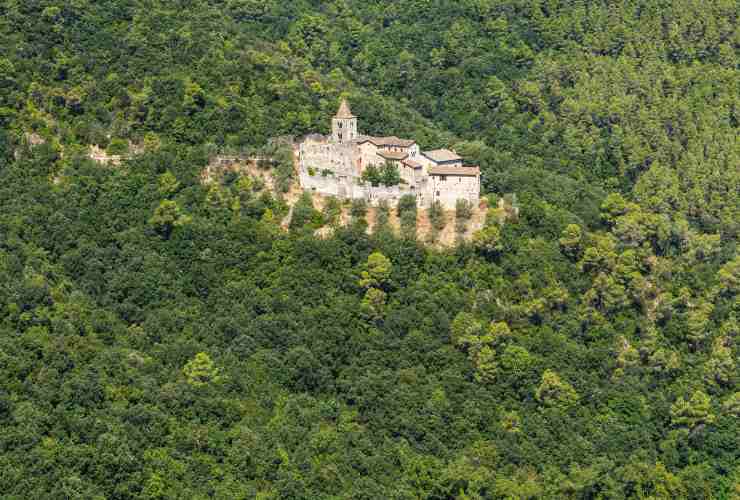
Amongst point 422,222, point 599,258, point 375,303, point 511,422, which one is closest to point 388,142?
point 422,222

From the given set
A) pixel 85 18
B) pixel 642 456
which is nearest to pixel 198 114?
pixel 85 18

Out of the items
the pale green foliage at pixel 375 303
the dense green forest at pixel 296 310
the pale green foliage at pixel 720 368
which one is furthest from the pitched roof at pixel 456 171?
the pale green foliage at pixel 720 368

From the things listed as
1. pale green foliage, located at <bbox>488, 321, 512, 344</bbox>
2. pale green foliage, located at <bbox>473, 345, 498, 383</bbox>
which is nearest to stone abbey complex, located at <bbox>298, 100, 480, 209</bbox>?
pale green foliage, located at <bbox>488, 321, 512, 344</bbox>

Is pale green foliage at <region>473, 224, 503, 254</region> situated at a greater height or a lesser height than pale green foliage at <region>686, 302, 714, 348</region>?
greater


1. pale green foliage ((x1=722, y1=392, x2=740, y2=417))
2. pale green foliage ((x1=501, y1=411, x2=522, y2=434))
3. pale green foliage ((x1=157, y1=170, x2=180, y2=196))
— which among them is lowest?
pale green foliage ((x1=722, y1=392, x2=740, y2=417))

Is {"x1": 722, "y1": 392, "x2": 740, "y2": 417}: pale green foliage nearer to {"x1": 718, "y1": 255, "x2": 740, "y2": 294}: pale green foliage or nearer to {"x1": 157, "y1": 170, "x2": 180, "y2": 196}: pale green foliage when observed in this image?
{"x1": 718, "y1": 255, "x2": 740, "y2": 294}: pale green foliage

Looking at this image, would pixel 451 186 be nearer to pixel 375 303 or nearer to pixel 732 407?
pixel 375 303
